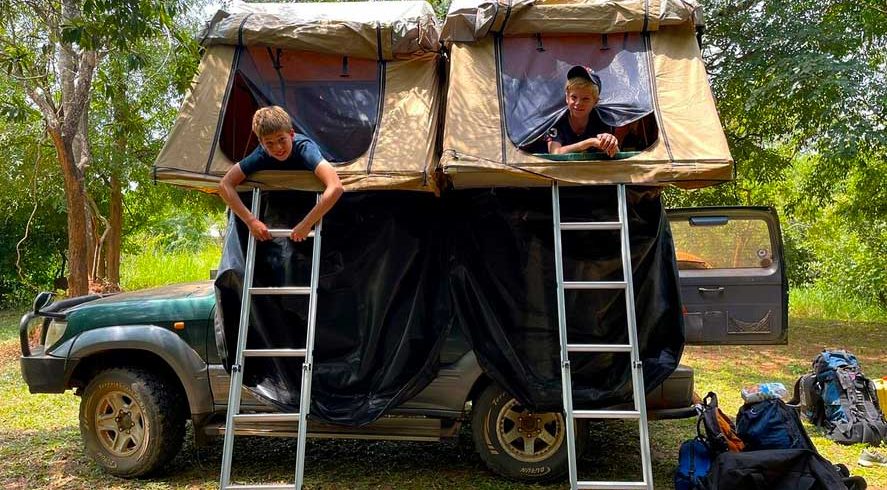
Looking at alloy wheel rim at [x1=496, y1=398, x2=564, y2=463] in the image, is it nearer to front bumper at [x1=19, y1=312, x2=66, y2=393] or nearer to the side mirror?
front bumper at [x1=19, y1=312, x2=66, y2=393]

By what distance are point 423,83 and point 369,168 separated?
0.77m

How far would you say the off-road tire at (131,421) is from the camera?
503cm

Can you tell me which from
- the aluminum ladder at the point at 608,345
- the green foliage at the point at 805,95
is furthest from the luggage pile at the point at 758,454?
the green foliage at the point at 805,95

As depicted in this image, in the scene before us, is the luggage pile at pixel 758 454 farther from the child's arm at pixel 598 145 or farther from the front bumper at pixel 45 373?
the front bumper at pixel 45 373

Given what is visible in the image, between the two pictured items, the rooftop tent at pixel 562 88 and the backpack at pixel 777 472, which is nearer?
the backpack at pixel 777 472

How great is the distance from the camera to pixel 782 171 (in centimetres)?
1202

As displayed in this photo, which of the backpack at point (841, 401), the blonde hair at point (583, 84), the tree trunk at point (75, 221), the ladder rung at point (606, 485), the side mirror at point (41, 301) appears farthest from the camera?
the tree trunk at point (75, 221)

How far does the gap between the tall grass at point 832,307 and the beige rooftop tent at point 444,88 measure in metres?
11.7

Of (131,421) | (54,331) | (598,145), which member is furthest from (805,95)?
(54,331)

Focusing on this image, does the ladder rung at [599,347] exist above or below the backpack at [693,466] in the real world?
above

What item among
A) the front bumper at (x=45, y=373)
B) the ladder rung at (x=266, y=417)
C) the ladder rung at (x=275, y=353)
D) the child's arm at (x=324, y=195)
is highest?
the child's arm at (x=324, y=195)

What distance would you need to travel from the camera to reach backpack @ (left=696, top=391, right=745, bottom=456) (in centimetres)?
469

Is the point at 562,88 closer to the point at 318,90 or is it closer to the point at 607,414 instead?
the point at 318,90

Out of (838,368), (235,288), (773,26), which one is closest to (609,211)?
(235,288)
